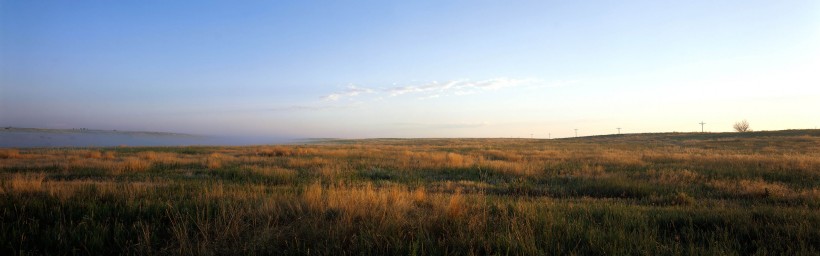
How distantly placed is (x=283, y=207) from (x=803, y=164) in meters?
18.2

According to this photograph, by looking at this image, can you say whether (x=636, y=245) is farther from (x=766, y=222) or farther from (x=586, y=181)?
(x=586, y=181)

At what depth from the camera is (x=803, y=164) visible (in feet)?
46.0

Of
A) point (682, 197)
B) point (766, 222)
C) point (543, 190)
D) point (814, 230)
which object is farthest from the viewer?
point (543, 190)

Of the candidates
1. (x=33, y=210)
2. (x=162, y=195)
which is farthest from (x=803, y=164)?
(x=33, y=210)

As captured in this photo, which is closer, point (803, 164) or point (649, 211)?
point (649, 211)

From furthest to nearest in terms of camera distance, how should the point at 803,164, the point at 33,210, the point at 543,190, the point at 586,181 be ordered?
the point at 803,164
the point at 586,181
the point at 543,190
the point at 33,210

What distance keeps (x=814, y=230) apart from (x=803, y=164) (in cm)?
1340

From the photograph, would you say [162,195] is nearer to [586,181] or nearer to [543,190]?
[543,190]

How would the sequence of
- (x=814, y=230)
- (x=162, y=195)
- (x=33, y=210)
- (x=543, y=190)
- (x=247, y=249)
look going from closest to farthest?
(x=247, y=249), (x=814, y=230), (x=33, y=210), (x=162, y=195), (x=543, y=190)

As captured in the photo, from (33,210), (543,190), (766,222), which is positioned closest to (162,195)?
(33,210)

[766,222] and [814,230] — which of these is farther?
[766,222]

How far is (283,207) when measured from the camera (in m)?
5.60

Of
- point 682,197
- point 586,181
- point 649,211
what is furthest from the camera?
point 586,181

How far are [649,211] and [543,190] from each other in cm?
344
